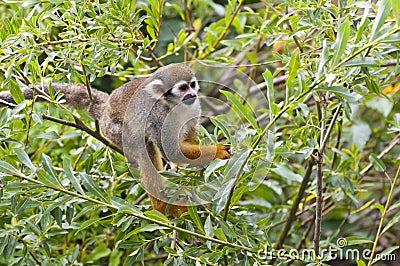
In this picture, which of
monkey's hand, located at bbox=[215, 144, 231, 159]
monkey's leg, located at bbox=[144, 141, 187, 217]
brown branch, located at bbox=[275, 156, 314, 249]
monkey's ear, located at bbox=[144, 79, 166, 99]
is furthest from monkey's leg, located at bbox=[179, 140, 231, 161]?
brown branch, located at bbox=[275, 156, 314, 249]

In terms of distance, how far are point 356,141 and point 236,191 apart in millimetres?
1741

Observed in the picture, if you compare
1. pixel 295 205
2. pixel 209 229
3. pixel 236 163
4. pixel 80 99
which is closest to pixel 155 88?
pixel 80 99

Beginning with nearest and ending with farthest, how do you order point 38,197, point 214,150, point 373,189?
point 38,197, point 214,150, point 373,189

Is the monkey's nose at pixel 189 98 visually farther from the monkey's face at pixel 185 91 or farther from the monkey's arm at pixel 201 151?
the monkey's arm at pixel 201 151

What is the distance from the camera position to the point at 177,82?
7.45 feet

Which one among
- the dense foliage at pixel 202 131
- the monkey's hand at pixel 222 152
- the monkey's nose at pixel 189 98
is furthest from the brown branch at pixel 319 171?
the monkey's nose at pixel 189 98

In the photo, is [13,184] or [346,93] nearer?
[346,93]

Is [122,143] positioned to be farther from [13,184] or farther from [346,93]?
[346,93]

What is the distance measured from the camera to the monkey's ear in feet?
7.43

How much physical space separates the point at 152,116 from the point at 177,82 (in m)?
0.21

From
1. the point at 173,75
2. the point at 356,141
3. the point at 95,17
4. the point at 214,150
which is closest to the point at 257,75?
the point at 356,141

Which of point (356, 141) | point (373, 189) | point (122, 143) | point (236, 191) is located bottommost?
point (373, 189)

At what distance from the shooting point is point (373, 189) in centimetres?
346

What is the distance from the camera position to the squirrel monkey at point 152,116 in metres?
2.13
